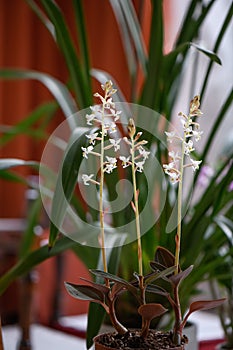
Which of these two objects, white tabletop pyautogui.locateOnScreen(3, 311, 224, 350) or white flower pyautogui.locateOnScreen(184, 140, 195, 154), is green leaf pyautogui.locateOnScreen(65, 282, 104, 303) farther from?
white tabletop pyautogui.locateOnScreen(3, 311, 224, 350)

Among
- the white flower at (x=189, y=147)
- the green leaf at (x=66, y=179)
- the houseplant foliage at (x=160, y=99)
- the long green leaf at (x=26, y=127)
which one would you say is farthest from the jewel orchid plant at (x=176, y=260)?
the long green leaf at (x=26, y=127)

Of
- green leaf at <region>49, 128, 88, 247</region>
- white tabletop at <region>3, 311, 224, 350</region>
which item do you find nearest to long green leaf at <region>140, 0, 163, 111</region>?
green leaf at <region>49, 128, 88, 247</region>

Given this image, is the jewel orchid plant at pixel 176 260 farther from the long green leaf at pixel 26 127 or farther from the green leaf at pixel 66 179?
the long green leaf at pixel 26 127

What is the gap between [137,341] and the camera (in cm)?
67

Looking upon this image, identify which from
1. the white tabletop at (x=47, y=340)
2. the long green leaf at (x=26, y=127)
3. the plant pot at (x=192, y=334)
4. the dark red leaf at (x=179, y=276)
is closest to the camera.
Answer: the dark red leaf at (x=179, y=276)

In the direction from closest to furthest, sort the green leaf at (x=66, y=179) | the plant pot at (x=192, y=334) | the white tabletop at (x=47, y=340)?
the green leaf at (x=66, y=179) → the plant pot at (x=192, y=334) → the white tabletop at (x=47, y=340)

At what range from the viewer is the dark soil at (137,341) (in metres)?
0.66

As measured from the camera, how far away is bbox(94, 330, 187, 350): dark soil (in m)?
0.66

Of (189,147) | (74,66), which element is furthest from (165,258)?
(74,66)

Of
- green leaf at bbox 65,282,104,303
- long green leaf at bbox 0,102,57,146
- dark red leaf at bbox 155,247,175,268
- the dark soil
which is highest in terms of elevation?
long green leaf at bbox 0,102,57,146

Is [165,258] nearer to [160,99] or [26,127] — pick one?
[160,99]

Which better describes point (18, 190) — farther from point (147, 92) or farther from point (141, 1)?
point (147, 92)

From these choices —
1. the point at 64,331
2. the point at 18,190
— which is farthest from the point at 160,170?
the point at 18,190

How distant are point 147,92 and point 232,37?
193 cm
